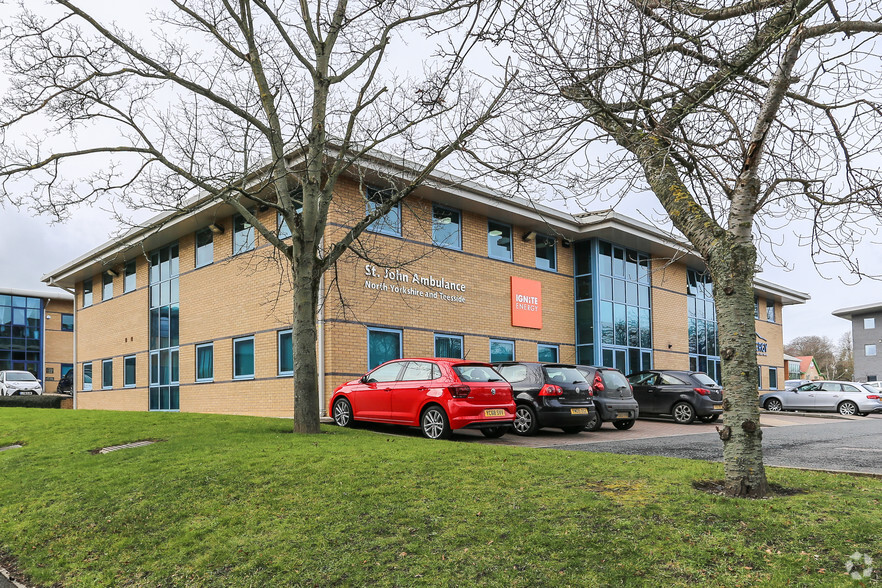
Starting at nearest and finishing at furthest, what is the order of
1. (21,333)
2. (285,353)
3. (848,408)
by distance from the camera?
(285,353) → (848,408) → (21,333)

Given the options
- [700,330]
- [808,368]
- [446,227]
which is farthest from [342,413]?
[808,368]

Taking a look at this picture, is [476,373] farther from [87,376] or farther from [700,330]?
[87,376]

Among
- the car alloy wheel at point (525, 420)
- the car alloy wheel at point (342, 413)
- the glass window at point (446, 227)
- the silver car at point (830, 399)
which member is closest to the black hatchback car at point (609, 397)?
the car alloy wheel at point (525, 420)

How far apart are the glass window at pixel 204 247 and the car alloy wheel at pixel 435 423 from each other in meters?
12.0

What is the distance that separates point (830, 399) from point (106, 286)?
30628 millimetres

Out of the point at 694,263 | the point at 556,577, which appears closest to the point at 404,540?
the point at 556,577

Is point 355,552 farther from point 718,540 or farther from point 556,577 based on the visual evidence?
point 718,540

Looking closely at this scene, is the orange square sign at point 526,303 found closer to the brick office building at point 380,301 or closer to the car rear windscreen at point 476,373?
the brick office building at point 380,301

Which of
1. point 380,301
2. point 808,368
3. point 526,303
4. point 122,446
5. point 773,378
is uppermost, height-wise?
point 526,303

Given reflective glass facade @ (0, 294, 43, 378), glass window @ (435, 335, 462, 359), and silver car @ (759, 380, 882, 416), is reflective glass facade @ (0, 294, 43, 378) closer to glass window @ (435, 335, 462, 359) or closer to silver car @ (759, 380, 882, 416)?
glass window @ (435, 335, 462, 359)

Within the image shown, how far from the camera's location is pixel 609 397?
1524 cm

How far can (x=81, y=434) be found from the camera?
487 inches

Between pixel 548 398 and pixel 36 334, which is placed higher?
pixel 36 334

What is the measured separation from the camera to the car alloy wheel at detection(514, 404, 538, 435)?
13344 millimetres
